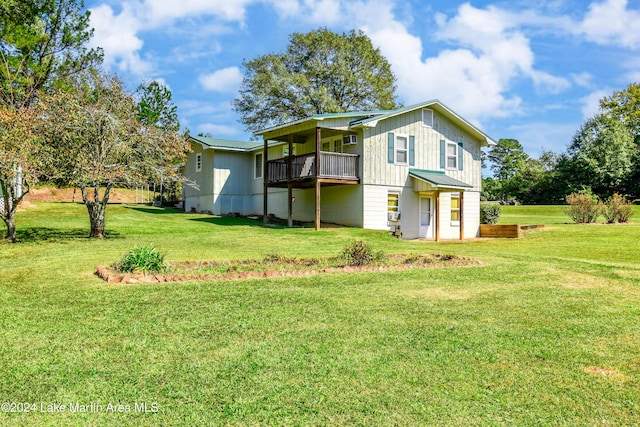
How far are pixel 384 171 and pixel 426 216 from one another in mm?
3367

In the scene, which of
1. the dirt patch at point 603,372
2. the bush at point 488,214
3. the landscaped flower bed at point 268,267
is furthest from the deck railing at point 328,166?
the dirt patch at point 603,372

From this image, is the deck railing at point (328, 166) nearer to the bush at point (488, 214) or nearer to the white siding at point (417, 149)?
the white siding at point (417, 149)

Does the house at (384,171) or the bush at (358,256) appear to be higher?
the house at (384,171)

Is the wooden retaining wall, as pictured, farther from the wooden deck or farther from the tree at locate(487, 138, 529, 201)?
the tree at locate(487, 138, 529, 201)

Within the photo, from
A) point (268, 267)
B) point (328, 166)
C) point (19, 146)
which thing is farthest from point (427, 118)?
point (19, 146)

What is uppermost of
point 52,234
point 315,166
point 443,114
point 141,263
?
point 443,114

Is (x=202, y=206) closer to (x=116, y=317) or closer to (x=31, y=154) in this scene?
(x=31, y=154)

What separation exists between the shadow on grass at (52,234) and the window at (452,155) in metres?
15.7

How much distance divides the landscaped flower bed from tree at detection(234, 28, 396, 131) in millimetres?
30544

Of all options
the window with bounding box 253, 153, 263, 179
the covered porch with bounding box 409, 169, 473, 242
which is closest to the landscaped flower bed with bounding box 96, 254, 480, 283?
the covered porch with bounding box 409, 169, 473, 242

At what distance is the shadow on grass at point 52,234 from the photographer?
16484 millimetres

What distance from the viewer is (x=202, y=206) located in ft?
103

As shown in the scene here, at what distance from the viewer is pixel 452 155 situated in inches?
1033

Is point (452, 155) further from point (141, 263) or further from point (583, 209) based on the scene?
point (141, 263)
